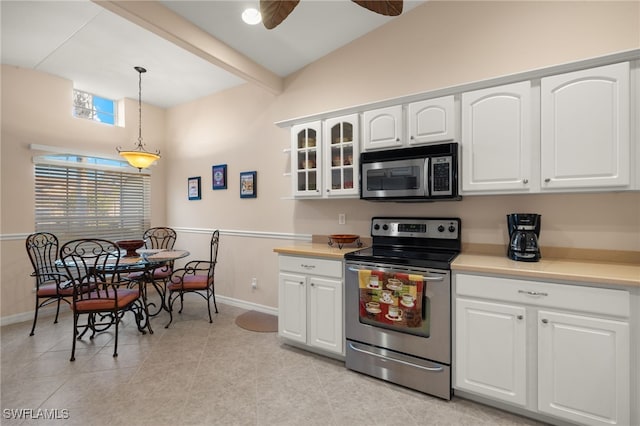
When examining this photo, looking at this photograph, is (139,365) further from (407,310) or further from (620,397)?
(620,397)

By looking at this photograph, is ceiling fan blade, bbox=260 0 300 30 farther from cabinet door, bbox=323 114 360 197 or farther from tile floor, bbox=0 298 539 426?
tile floor, bbox=0 298 539 426

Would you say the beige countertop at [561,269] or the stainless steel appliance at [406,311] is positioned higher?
the beige countertop at [561,269]

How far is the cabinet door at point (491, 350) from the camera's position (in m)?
1.86

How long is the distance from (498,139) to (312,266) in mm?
1759

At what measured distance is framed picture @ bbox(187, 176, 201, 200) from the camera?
15.0ft

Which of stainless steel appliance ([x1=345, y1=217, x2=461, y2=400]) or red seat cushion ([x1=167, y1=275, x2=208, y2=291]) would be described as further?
red seat cushion ([x1=167, y1=275, x2=208, y2=291])

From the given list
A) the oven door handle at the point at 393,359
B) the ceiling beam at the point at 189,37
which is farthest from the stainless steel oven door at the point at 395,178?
the ceiling beam at the point at 189,37

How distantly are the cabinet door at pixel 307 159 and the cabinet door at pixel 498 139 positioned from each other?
131cm

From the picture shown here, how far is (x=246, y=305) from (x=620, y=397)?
3534 millimetres

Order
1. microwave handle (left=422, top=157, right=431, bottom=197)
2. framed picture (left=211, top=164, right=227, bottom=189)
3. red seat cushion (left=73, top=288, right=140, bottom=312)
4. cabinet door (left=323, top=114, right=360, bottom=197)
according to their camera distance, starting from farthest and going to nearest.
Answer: framed picture (left=211, top=164, right=227, bottom=189), cabinet door (left=323, top=114, right=360, bottom=197), red seat cushion (left=73, top=288, right=140, bottom=312), microwave handle (left=422, top=157, right=431, bottom=197)

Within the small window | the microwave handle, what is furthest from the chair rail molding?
the small window

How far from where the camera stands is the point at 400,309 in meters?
A: 2.20

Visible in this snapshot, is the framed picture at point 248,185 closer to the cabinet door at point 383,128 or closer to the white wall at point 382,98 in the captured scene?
the white wall at point 382,98

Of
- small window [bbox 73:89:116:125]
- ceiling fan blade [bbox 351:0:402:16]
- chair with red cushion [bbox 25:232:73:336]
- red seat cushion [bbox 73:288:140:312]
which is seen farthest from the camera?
small window [bbox 73:89:116:125]
